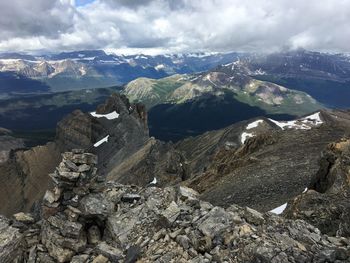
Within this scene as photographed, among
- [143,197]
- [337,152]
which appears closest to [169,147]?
[337,152]

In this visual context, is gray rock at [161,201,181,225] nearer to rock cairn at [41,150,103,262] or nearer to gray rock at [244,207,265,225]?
gray rock at [244,207,265,225]

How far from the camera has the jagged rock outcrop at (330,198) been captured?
2594 cm

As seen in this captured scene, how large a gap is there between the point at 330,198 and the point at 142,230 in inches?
564

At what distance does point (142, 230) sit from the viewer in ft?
80.8

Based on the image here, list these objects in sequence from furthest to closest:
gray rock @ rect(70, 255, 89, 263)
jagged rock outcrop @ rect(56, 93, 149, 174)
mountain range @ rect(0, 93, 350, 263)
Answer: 1. jagged rock outcrop @ rect(56, 93, 149, 174)
2. gray rock @ rect(70, 255, 89, 263)
3. mountain range @ rect(0, 93, 350, 263)

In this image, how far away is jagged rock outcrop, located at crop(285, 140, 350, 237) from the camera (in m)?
25.9

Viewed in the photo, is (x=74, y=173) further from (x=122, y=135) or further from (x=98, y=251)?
(x=122, y=135)

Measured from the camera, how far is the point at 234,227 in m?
21.7

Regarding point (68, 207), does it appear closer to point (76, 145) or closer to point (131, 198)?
point (131, 198)

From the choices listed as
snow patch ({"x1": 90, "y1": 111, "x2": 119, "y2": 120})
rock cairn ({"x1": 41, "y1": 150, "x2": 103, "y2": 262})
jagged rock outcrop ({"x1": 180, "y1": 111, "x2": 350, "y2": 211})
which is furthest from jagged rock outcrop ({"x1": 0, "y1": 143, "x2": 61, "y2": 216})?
rock cairn ({"x1": 41, "y1": 150, "x2": 103, "y2": 262})

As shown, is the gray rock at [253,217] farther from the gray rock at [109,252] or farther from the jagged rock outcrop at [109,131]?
the jagged rock outcrop at [109,131]

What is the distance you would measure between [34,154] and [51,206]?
137900 millimetres

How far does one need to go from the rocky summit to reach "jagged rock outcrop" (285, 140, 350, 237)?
4.35m

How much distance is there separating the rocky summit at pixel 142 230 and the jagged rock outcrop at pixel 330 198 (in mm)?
4349
